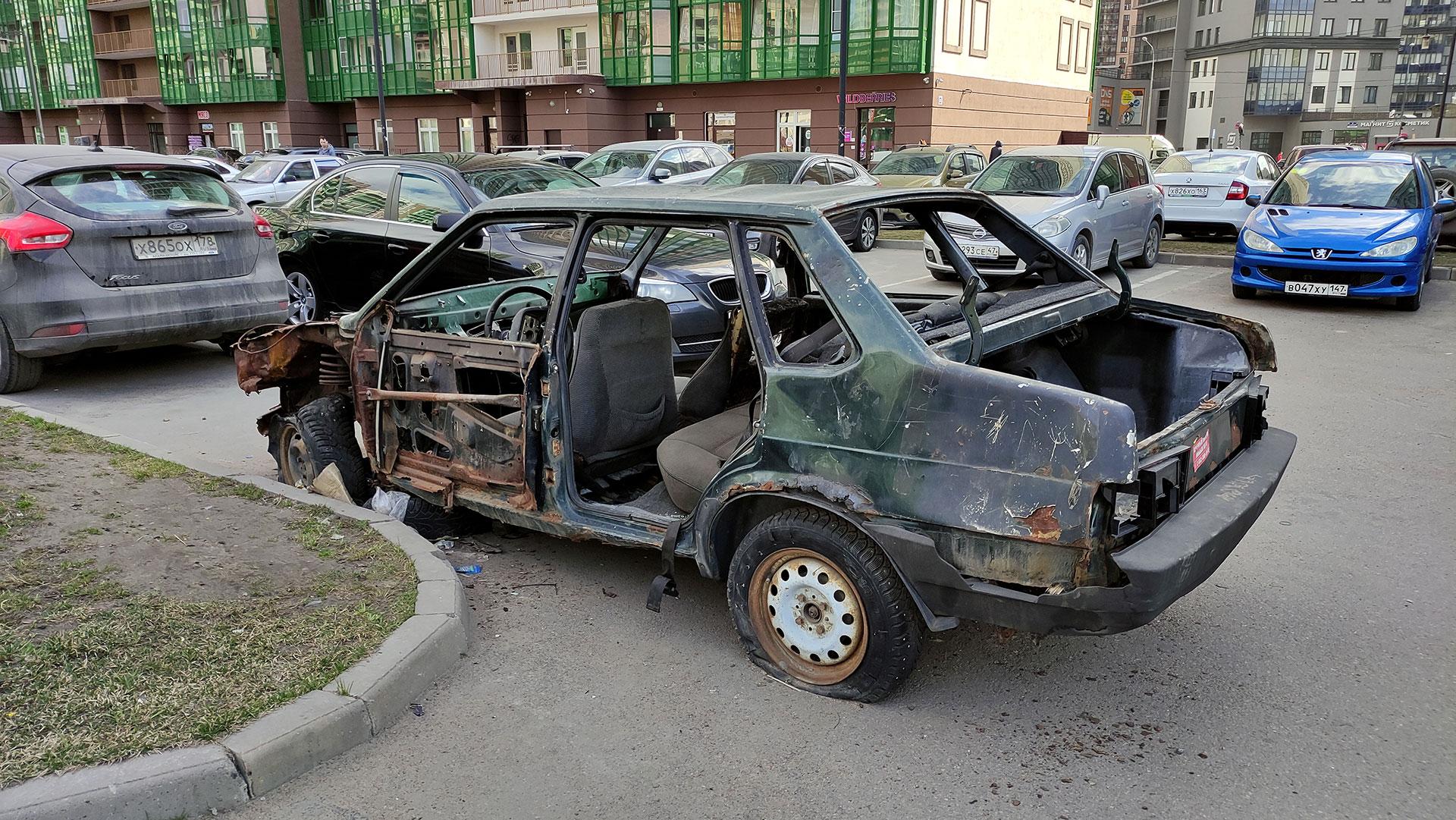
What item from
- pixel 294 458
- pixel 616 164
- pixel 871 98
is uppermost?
pixel 871 98

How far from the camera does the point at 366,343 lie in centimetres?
479

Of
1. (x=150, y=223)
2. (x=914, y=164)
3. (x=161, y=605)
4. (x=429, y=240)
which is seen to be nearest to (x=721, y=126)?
(x=914, y=164)

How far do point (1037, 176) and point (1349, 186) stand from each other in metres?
3.52

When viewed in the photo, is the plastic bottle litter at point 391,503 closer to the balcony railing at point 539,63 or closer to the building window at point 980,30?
the building window at point 980,30

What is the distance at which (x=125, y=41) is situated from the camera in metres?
57.9

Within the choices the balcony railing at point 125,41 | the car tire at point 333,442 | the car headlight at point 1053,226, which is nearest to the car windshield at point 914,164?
the car headlight at point 1053,226

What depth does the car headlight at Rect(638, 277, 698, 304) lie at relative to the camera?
25.4ft

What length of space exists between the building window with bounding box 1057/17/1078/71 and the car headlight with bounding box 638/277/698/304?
1619 inches

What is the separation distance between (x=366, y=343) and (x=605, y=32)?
130 feet

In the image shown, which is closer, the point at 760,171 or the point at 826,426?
the point at 826,426

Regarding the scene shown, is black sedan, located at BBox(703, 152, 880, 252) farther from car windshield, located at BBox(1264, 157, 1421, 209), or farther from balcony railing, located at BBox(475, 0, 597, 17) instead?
balcony railing, located at BBox(475, 0, 597, 17)

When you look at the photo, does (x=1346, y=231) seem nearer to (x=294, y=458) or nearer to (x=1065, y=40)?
(x=294, y=458)

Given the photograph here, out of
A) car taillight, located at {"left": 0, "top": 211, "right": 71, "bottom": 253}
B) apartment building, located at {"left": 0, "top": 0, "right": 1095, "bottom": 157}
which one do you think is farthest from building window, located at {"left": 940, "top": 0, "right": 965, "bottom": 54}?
car taillight, located at {"left": 0, "top": 211, "right": 71, "bottom": 253}

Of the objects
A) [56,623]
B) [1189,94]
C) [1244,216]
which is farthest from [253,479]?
[1189,94]
